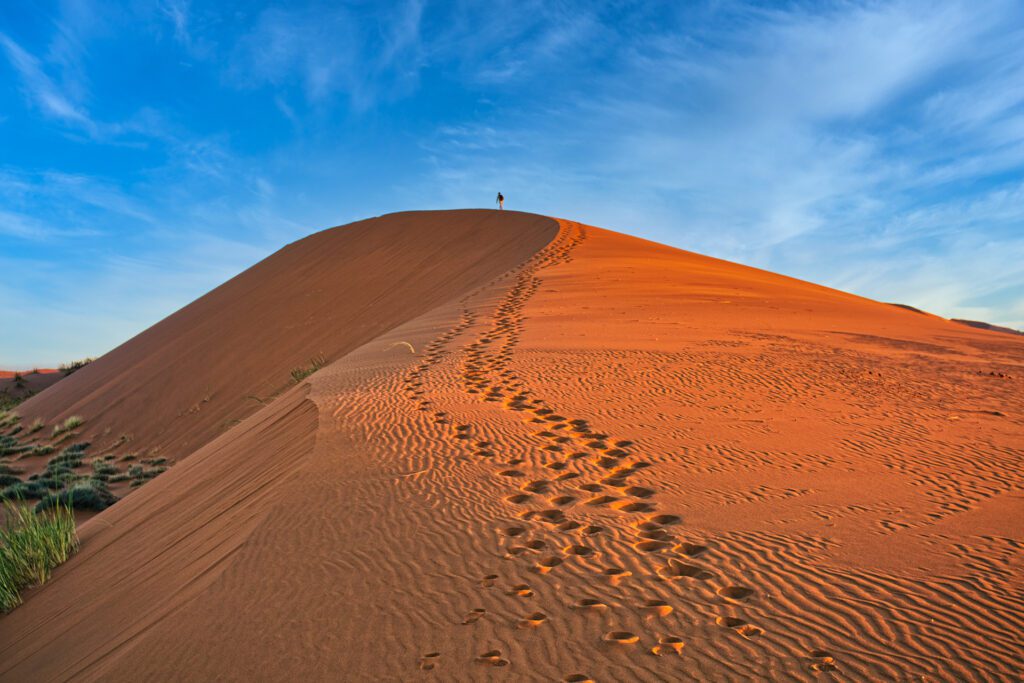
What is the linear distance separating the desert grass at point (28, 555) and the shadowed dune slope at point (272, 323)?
7228 millimetres

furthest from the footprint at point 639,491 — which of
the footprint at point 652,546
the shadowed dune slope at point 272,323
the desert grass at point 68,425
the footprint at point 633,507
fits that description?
the desert grass at point 68,425

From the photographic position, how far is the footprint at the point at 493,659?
2.57m

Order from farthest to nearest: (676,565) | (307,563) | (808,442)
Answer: (808,442) < (307,563) < (676,565)

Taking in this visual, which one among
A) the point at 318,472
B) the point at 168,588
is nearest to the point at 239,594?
the point at 168,588

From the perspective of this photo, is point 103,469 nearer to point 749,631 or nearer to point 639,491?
point 639,491

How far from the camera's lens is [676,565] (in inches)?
127

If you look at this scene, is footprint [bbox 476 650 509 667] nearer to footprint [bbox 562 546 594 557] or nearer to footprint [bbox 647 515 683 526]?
footprint [bbox 562 546 594 557]

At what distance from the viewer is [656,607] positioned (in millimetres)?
2861

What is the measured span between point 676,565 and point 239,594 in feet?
7.27

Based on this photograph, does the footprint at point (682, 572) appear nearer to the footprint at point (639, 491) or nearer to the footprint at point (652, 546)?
the footprint at point (652, 546)

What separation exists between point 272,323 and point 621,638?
64.0ft

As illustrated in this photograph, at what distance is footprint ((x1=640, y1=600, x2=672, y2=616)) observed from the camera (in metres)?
2.82

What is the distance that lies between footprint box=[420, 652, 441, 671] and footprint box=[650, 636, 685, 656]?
858 millimetres

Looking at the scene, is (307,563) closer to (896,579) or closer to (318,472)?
(318,472)
